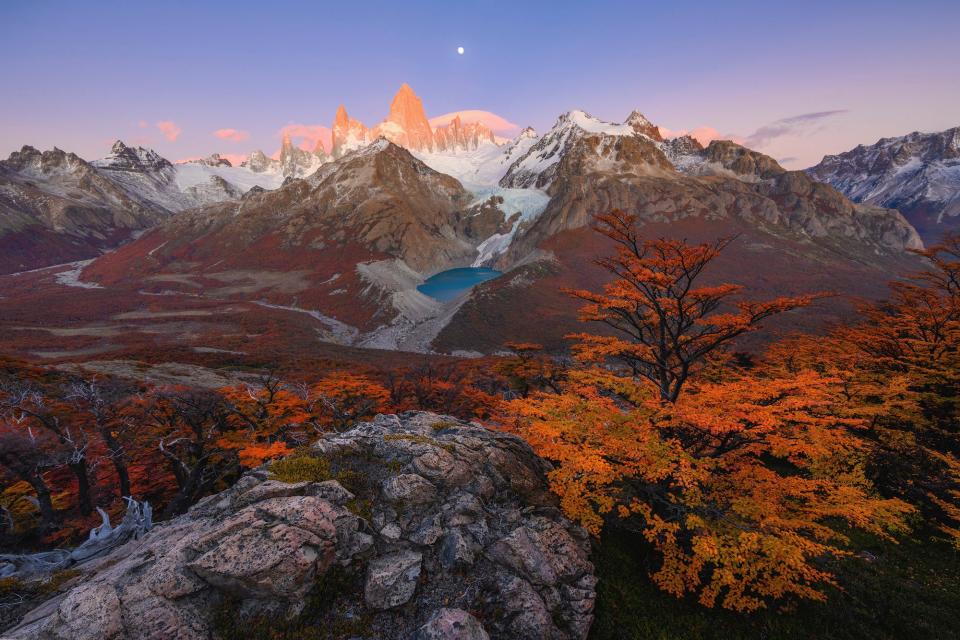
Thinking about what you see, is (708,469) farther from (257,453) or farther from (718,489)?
(257,453)

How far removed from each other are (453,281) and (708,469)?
135 m

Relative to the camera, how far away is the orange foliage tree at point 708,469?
10.5 metres

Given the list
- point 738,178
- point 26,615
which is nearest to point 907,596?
point 26,615

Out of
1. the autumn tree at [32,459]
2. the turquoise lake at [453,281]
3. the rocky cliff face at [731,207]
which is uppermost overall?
the rocky cliff face at [731,207]

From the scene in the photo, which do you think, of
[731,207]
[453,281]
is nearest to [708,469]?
[453,281]

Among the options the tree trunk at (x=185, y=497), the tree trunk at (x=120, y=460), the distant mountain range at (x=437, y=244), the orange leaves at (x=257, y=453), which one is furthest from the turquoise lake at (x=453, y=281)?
the tree trunk at (x=185, y=497)

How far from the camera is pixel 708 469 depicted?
13.3 meters

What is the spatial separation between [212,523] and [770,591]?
15277 mm

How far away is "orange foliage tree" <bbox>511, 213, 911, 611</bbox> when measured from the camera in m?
10.5

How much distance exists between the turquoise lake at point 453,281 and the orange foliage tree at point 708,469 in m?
102

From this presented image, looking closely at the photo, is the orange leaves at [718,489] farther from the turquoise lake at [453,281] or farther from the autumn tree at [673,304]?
the turquoise lake at [453,281]

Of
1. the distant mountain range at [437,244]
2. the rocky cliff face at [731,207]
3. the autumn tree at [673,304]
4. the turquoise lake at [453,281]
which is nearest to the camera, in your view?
the autumn tree at [673,304]

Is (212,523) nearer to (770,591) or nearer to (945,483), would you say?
(770,591)

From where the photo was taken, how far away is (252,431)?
64.5 ft
